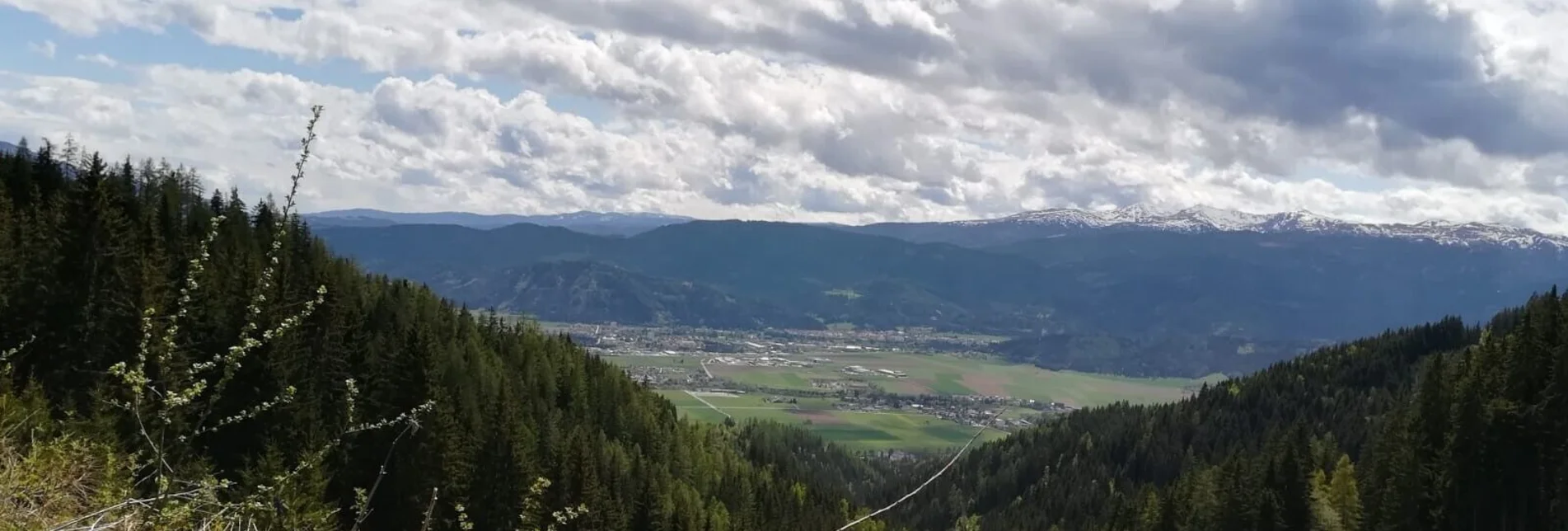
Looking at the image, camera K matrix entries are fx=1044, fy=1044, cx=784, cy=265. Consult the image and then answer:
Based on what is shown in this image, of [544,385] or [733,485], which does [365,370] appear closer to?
[544,385]

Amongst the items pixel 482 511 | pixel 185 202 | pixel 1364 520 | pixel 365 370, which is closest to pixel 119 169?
pixel 185 202

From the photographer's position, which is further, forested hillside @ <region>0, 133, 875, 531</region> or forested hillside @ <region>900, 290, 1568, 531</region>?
forested hillside @ <region>900, 290, 1568, 531</region>

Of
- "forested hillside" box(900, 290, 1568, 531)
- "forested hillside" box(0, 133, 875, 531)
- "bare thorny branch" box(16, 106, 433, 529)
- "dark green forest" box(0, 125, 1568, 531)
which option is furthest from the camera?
"forested hillside" box(900, 290, 1568, 531)

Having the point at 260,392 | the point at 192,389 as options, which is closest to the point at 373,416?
the point at 260,392

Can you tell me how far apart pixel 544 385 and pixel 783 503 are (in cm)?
2438

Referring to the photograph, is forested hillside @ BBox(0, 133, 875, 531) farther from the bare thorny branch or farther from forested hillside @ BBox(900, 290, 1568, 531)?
forested hillside @ BBox(900, 290, 1568, 531)

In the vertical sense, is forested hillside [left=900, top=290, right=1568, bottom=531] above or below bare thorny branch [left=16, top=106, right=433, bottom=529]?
below

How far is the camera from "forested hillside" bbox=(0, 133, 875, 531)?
9.54 meters

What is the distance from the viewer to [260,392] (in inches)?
1667

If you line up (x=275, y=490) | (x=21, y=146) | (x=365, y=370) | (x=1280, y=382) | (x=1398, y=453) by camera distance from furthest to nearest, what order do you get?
(x=1280, y=382) < (x=21, y=146) < (x=1398, y=453) < (x=365, y=370) < (x=275, y=490)

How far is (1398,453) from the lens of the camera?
217 ft

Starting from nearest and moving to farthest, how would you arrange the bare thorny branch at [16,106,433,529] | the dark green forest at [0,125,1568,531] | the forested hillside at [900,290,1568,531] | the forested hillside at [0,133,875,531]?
the bare thorny branch at [16,106,433,529] < the dark green forest at [0,125,1568,531] < the forested hillside at [0,133,875,531] < the forested hillside at [900,290,1568,531]

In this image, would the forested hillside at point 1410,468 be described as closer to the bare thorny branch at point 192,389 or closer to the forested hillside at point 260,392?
the bare thorny branch at point 192,389

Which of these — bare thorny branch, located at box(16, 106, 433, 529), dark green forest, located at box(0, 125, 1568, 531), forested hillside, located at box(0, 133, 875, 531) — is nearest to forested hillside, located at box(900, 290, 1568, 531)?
dark green forest, located at box(0, 125, 1568, 531)
